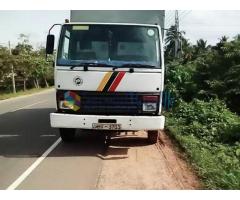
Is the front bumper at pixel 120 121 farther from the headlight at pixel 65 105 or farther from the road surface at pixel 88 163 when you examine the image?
the road surface at pixel 88 163

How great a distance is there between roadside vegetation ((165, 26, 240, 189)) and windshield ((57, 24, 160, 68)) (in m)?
1.60

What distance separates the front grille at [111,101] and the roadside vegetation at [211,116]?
1482 millimetres

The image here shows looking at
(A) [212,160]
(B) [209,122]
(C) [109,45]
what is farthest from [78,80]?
(B) [209,122]

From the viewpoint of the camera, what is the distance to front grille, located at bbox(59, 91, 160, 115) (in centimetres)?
943

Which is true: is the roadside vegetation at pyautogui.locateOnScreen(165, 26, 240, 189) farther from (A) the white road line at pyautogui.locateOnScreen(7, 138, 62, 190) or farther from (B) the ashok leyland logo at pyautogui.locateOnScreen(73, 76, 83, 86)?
(A) the white road line at pyautogui.locateOnScreen(7, 138, 62, 190)

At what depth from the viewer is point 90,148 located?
10.2 m

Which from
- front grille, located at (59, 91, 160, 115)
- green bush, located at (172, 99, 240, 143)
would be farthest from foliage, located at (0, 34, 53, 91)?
front grille, located at (59, 91, 160, 115)

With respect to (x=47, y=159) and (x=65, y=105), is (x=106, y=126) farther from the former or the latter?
(x=47, y=159)

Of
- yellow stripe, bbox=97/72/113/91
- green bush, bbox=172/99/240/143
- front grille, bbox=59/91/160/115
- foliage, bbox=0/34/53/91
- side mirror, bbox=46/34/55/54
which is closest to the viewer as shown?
yellow stripe, bbox=97/72/113/91

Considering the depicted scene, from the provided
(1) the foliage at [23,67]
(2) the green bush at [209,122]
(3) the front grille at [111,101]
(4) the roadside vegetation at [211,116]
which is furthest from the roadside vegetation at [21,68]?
(3) the front grille at [111,101]

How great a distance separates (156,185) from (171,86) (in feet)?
42.8

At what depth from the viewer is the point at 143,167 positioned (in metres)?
8.39

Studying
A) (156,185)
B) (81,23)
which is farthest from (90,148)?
(156,185)
